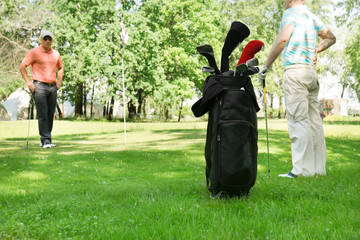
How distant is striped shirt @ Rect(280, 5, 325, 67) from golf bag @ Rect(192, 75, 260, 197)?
1.86 m

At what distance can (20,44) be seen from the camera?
109 ft

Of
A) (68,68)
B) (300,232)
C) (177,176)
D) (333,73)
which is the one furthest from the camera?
(333,73)

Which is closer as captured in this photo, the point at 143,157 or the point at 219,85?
the point at 219,85

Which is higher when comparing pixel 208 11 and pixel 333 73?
pixel 208 11

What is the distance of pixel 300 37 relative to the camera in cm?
497

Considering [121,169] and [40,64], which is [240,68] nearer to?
[121,169]

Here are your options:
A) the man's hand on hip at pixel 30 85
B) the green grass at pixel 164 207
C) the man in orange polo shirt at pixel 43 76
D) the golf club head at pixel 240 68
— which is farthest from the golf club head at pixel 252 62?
the man in orange polo shirt at pixel 43 76

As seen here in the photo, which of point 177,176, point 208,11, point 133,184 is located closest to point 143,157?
point 177,176

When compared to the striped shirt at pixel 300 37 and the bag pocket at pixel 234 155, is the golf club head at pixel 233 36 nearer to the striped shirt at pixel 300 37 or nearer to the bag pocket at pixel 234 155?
the bag pocket at pixel 234 155

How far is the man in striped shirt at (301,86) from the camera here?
191 inches

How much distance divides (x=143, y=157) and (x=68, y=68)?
25660 millimetres

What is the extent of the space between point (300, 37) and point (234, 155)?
2.61 metres

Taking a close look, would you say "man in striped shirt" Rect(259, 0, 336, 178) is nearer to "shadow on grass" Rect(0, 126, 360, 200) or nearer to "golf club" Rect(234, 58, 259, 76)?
"shadow on grass" Rect(0, 126, 360, 200)

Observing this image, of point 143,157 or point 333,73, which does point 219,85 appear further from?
point 333,73
